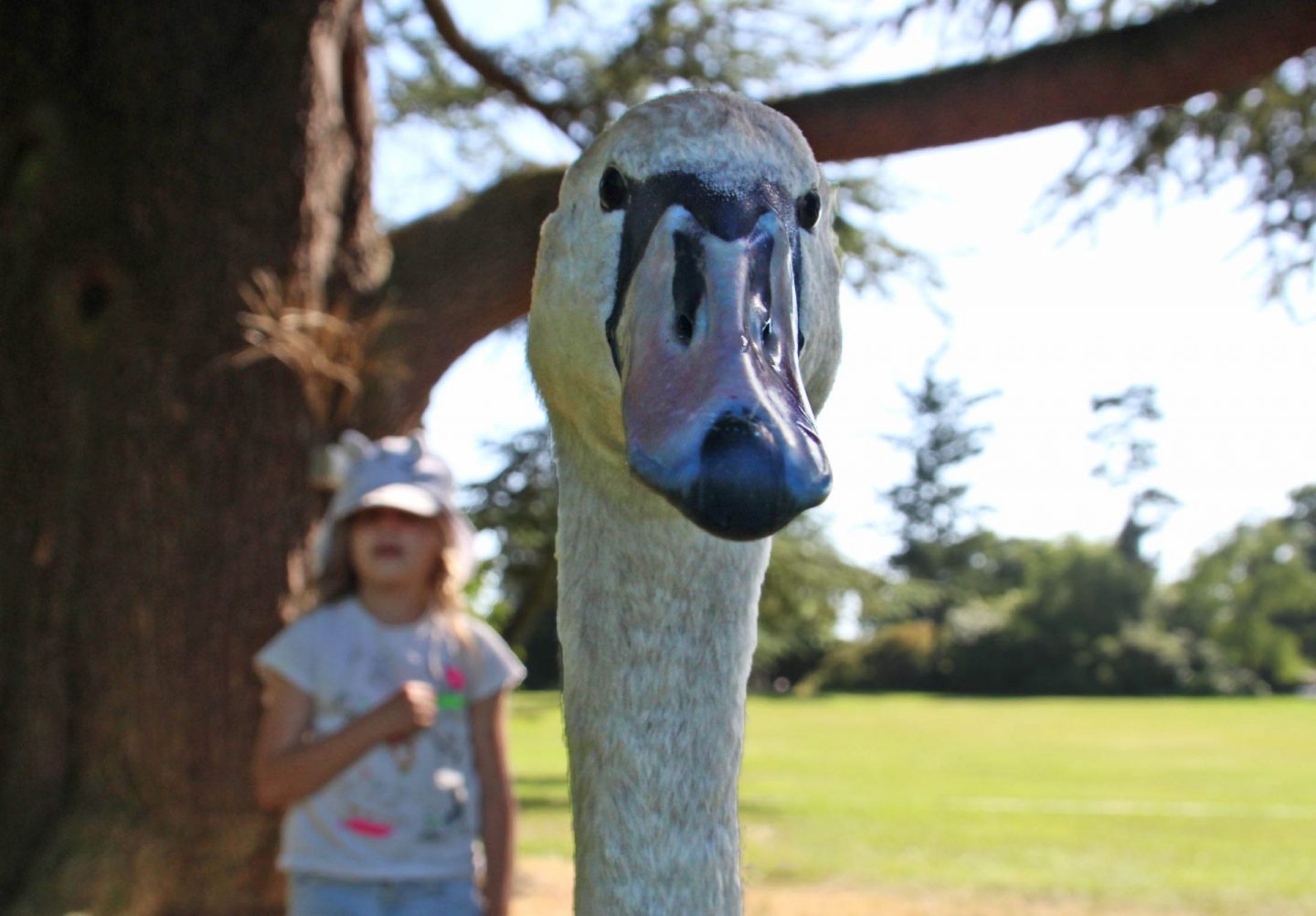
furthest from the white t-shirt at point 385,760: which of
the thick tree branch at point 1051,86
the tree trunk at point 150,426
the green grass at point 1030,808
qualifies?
the green grass at point 1030,808

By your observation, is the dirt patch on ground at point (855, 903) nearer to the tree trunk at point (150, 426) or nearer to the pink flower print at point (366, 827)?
the tree trunk at point (150, 426)

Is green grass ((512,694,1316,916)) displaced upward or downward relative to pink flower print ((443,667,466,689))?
downward

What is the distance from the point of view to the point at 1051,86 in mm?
4926

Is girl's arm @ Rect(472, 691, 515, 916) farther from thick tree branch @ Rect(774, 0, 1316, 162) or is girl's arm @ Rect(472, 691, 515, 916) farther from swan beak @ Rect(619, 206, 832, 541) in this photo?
thick tree branch @ Rect(774, 0, 1316, 162)

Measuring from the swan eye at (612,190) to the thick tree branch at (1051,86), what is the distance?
3314 mm

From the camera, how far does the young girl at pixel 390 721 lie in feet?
10.8

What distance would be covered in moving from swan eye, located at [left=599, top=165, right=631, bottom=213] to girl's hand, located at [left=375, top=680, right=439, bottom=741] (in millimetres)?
1712

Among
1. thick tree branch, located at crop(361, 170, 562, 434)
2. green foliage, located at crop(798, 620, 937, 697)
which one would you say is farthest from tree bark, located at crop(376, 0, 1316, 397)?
green foliage, located at crop(798, 620, 937, 697)

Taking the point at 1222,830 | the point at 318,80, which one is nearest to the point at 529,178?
the point at 318,80

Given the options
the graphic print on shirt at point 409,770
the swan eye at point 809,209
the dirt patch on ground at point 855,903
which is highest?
the swan eye at point 809,209

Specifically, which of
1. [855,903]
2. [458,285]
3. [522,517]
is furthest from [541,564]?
[458,285]

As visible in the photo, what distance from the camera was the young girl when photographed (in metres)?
3.31

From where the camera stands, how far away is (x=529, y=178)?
5668 mm

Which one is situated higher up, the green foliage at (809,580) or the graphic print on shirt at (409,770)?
the green foliage at (809,580)
